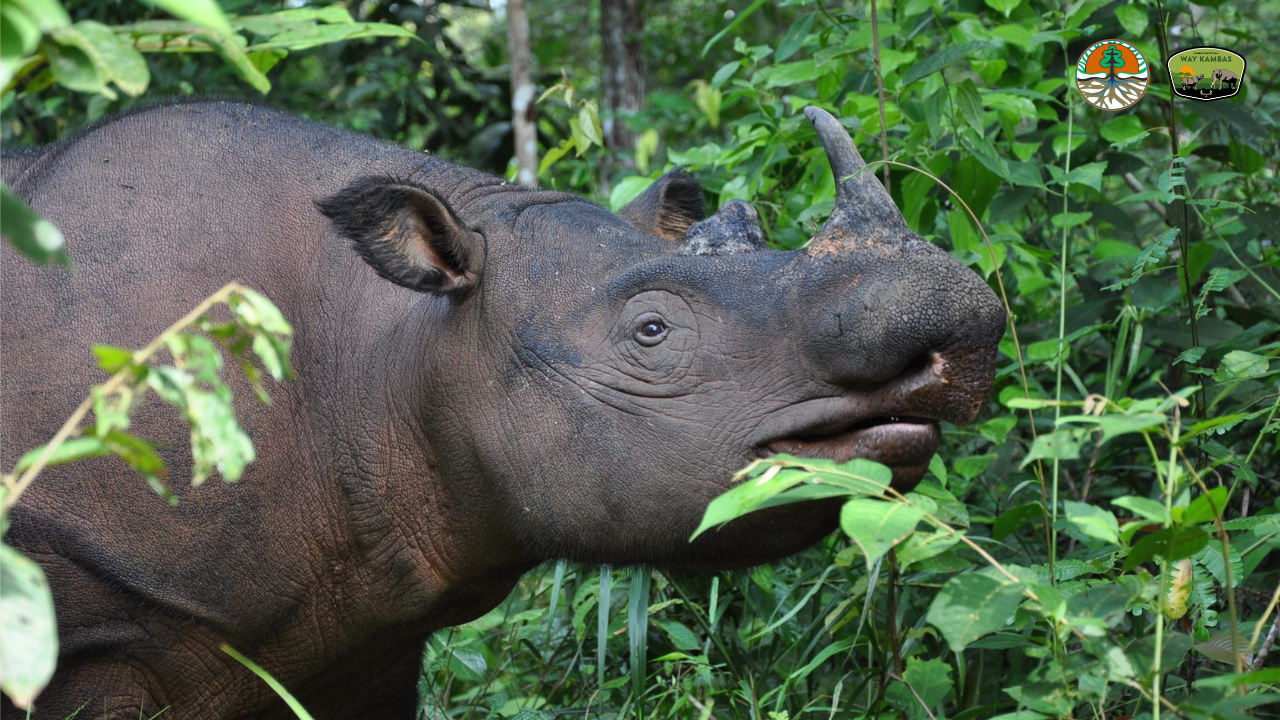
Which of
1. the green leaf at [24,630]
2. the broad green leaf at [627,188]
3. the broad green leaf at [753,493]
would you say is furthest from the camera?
the broad green leaf at [627,188]

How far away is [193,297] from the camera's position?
134 inches

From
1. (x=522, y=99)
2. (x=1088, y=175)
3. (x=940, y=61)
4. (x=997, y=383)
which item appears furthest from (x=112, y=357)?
(x=522, y=99)

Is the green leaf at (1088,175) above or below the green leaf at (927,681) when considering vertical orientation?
above

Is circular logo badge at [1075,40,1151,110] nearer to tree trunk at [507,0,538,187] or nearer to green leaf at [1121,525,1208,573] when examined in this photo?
green leaf at [1121,525,1208,573]

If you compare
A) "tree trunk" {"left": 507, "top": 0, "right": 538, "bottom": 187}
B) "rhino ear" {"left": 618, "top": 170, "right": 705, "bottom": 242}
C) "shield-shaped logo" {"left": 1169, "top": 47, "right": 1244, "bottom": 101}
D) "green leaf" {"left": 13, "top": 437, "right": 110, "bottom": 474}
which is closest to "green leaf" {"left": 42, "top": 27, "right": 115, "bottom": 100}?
"green leaf" {"left": 13, "top": 437, "right": 110, "bottom": 474}

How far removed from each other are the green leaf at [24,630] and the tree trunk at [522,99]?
5341 mm

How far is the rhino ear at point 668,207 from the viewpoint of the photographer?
4.04 metres

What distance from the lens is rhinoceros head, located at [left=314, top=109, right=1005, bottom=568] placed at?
2.80 meters

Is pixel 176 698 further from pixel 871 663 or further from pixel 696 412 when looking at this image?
pixel 871 663

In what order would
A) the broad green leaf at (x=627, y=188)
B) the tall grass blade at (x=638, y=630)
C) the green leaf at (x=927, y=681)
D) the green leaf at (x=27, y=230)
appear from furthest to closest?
1. the broad green leaf at (x=627, y=188)
2. the tall grass blade at (x=638, y=630)
3. the green leaf at (x=927, y=681)
4. the green leaf at (x=27, y=230)

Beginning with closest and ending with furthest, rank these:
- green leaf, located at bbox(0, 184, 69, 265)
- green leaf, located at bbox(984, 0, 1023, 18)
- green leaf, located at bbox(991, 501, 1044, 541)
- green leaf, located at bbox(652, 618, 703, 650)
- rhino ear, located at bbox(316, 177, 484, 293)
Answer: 1. green leaf, located at bbox(0, 184, 69, 265)
2. rhino ear, located at bbox(316, 177, 484, 293)
3. green leaf, located at bbox(991, 501, 1044, 541)
4. green leaf, located at bbox(652, 618, 703, 650)
5. green leaf, located at bbox(984, 0, 1023, 18)

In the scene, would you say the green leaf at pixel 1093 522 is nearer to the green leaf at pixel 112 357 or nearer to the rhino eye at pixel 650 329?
A: the rhino eye at pixel 650 329

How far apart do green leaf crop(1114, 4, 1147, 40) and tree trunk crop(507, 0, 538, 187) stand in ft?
10.6

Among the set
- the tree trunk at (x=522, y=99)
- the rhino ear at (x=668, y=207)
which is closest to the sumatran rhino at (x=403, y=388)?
the rhino ear at (x=668, y=207)
